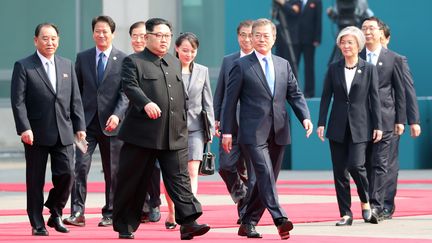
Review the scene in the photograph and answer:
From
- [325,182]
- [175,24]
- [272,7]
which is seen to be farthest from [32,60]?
[175,24]

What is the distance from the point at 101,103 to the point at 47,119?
4.24 ft

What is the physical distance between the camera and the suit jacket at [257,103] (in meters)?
11.1

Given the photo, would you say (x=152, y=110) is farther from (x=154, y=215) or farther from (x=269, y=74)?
(x=154, y=215)

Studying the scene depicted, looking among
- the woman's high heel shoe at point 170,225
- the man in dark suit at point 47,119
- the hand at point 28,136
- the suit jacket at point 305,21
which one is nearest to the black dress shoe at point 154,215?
the woman's high heel shoe at point 170,225

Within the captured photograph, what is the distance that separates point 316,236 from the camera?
1099 centimetres

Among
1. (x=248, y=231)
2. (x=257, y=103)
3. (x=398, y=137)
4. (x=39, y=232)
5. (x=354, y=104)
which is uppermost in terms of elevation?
(x=257, y=103)

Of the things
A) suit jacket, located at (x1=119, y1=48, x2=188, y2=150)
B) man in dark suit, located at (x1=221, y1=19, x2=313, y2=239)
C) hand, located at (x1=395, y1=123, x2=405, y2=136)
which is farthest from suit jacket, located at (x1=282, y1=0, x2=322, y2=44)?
suit jacket, located at (x1=119, y1=48, x2=188, y2=150)

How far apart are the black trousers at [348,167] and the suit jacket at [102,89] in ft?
6.72

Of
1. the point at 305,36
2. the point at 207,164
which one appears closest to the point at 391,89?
the point at 207,164

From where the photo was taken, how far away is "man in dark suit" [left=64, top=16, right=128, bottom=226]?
12.7 m

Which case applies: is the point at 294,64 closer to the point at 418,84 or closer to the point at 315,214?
the point at 418,84

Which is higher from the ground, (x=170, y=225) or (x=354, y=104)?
(x=354, y=104)

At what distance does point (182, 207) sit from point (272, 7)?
1319cm

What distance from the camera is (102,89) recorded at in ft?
42.0
